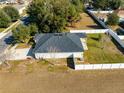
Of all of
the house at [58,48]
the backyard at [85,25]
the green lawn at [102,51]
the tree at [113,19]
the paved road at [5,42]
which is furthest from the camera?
the tree at [113,19]

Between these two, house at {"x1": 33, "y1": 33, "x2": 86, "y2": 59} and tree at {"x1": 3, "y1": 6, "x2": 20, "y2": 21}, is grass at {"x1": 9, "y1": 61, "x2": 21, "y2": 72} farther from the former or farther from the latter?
tree at {"x1": 3, "y1": 6, "x2": 20, "y2": 21}

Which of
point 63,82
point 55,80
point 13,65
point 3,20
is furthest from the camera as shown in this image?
point 3,20

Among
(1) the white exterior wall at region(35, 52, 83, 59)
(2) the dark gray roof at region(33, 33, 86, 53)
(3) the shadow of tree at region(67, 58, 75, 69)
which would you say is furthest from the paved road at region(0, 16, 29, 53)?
(3) the shadow of tree at region(67, 58, 75, 69)

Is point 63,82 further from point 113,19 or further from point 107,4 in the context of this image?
point 107,4

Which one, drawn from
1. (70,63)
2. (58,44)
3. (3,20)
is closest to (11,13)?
(3,20)

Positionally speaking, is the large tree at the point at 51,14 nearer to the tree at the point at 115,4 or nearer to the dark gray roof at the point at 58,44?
the dark gray roof at the point at 58,44

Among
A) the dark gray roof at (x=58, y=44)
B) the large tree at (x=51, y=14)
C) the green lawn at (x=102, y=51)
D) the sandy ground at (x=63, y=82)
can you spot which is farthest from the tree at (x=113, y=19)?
the sandy ground at (x=63, y=82)

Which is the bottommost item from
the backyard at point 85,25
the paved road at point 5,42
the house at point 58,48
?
the backyard at point 85,25
